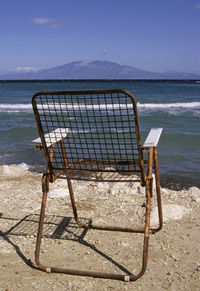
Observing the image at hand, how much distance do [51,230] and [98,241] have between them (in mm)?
603

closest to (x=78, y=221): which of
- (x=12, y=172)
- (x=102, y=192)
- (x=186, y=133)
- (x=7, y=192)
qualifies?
(x=102, y=192)

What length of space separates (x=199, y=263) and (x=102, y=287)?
970 mm

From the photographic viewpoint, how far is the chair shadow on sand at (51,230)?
381 cm

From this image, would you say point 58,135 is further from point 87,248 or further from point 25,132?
point 25,132

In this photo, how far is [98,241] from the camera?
12.5ft

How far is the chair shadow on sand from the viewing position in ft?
12.5

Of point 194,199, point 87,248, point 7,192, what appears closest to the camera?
point 87,248

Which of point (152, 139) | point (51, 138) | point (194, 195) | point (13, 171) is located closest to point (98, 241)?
point (51, 138)

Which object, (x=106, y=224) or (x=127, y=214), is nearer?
(x=106, y=224)

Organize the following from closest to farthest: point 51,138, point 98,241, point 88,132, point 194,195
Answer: point 51,138, point 98,241, point 194,195, point 88,132

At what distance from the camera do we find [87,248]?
367 centimetres

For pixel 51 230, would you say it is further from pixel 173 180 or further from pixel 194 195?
pixel 173 180

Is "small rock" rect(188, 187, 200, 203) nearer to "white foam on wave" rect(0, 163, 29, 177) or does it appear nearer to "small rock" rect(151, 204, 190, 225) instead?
"small rock" rect(151, 204, 190, 225)

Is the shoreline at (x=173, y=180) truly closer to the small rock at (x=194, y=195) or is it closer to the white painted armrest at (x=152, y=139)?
the small rock at (x=194, y=195)
